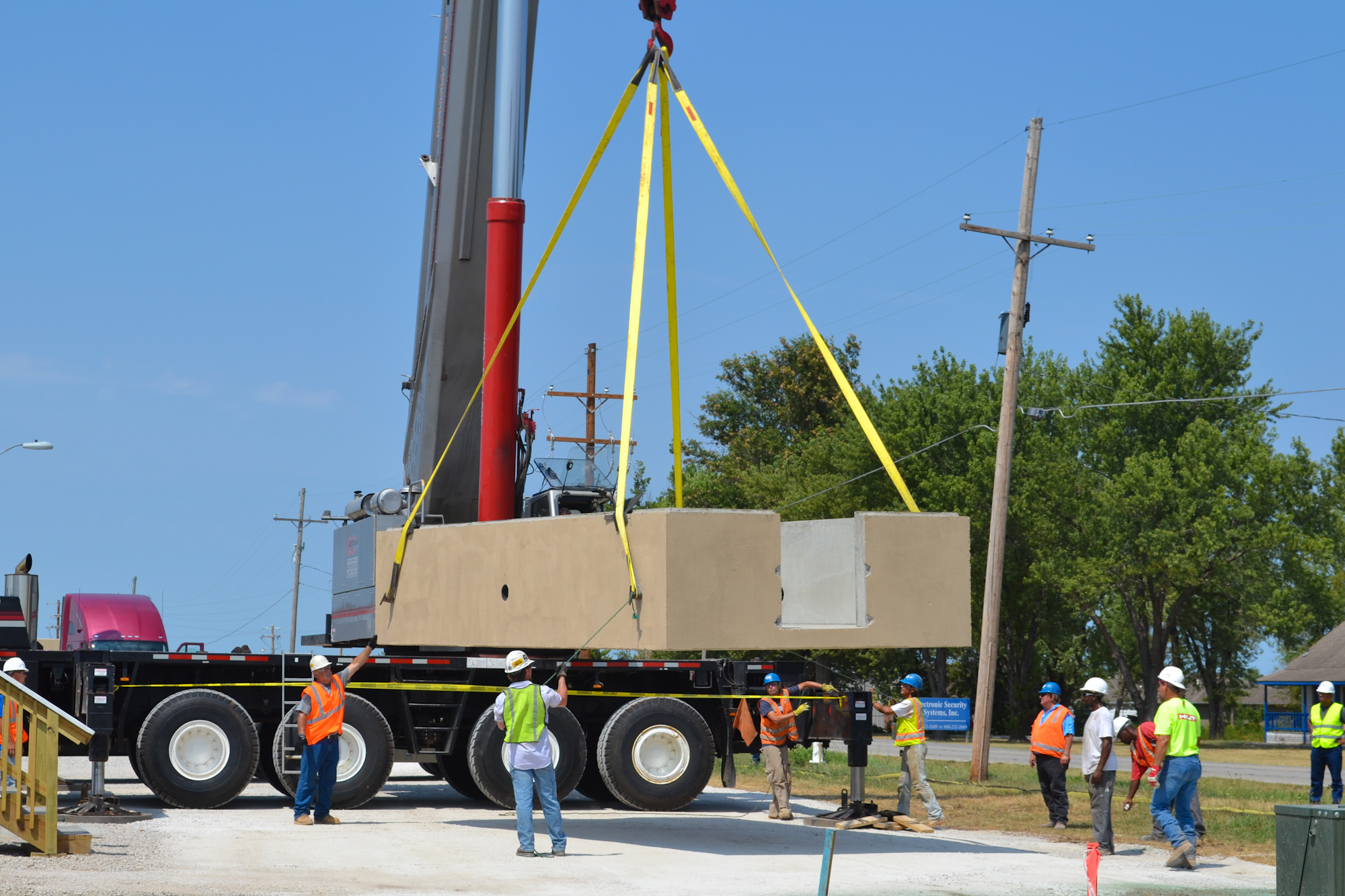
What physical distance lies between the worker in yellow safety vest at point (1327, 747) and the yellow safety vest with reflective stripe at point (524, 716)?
11.0 meters

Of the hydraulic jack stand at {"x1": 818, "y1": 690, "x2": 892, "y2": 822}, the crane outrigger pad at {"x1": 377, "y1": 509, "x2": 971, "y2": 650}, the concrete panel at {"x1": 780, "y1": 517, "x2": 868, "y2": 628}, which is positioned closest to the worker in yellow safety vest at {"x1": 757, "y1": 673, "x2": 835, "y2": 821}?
the hydraulic jack stand at {"x1": 818, "y1": 690, "x2": 892, "y2": 822}

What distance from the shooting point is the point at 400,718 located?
1733 centimetres

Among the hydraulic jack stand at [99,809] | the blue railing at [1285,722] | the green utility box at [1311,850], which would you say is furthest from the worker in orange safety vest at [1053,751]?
the blue railing at [1285,722]

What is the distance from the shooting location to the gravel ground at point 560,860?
11211 millimetres

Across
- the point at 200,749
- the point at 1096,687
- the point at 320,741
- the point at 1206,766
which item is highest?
the point at 1096,687

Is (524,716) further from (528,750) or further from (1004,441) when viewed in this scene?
(1004,441)

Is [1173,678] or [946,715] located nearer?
[1173,678]

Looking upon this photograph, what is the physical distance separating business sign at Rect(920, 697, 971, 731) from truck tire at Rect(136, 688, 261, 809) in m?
13.8

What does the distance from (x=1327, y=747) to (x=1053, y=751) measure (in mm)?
5131

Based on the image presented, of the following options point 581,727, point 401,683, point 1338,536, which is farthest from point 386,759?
point 1338,536

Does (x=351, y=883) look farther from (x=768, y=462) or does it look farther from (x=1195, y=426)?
(x=768, y=462)

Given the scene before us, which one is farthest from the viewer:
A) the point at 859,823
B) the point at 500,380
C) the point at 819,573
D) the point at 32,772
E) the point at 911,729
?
the point at 500,380

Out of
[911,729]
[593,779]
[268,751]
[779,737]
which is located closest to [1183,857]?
[911,729]

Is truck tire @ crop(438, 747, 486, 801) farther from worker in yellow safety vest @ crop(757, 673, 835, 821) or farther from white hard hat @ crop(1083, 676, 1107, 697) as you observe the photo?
white hard hat @ crop(1083, 676, 1107, 697)
